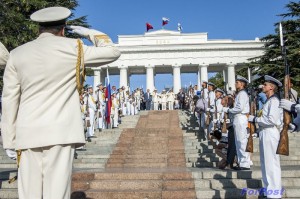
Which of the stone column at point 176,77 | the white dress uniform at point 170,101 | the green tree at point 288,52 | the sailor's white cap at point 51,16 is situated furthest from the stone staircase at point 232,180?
the stone column at point 176,77

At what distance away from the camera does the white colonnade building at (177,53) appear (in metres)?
54.6

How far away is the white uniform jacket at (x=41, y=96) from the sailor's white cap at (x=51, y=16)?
0.12 metres

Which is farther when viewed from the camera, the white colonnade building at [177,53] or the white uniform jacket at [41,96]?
the white colonnade building at [177,53]

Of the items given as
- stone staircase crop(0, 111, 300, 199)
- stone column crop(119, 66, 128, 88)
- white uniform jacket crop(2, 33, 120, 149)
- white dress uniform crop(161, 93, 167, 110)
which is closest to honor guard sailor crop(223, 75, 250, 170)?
stone staircase crop(0, 111, 300, 199)

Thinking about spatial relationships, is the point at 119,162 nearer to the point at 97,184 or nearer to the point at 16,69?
the point at 97,184

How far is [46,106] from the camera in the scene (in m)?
2.90

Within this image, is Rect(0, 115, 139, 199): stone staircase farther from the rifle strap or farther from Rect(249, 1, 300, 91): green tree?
Rect(249, 1, 300, 91): green tree

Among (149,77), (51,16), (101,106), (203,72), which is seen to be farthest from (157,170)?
(203,72)

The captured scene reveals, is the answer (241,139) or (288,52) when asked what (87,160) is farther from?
(288,52)

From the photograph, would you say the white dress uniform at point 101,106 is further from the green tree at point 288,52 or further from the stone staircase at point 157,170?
the green tree at point 288,52

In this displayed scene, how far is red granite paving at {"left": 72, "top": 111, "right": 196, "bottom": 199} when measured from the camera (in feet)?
22.2

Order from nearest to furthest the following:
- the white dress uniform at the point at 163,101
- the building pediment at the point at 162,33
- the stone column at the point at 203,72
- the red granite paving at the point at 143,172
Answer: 1. the red granite paving at the point at 143,172
2. the white dress uniform at the point at 163,101
3. the stone column at the point at 203,72
4. the building pediment at the point at 162,33

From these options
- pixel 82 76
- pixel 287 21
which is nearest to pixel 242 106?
pixel 82 76

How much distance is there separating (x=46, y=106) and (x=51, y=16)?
0.72 meters
